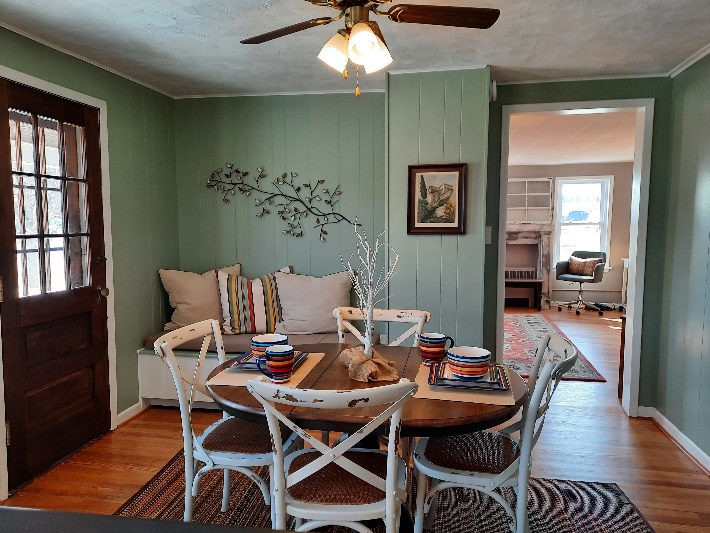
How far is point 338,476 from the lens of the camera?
1.76 m

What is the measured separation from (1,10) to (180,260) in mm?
2147

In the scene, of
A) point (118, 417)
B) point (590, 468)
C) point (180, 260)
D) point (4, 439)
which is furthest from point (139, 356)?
point (590, 468)

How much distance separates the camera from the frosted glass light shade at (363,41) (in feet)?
5.48

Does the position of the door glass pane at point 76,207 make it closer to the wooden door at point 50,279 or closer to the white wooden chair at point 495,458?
the wooden door at point 50,279

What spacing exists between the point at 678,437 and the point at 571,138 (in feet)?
13.1

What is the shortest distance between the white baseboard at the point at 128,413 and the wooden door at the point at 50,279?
0.39 ft

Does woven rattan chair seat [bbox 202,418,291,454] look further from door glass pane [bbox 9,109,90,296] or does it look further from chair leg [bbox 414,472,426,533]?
door glass pane [bbox 9,109,90,296]

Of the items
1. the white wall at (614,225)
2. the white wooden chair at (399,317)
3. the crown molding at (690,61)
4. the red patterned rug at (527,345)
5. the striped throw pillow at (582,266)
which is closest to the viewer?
the white wooden chair at (399,317)

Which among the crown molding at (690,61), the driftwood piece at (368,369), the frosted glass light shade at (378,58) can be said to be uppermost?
the crown molding at (690,61)

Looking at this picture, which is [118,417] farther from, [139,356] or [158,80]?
[158,80]

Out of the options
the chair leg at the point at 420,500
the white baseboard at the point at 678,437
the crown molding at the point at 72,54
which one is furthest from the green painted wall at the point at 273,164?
the white baseboard at the point at 678,437

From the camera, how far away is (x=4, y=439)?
2.48m

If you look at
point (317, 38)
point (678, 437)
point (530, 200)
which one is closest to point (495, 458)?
point (678, 437)

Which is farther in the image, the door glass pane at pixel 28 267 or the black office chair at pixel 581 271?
the black office chair at pixel 581 271
